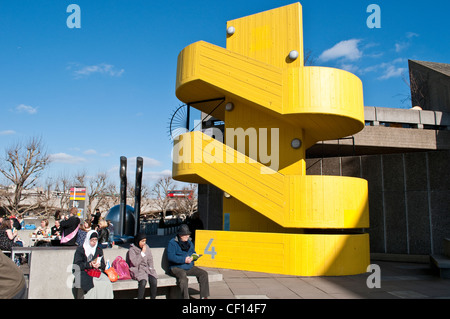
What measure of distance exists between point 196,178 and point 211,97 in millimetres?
3442

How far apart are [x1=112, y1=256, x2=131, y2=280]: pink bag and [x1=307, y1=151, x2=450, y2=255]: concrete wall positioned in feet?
39.8

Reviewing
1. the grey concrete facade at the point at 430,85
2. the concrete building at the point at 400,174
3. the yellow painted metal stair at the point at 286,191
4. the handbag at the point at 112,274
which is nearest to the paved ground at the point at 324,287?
the yellow painted metal stair at the point at 286,191

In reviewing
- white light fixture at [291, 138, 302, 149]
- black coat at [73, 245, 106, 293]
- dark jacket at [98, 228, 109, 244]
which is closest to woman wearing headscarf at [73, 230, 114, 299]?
black coat at [73, 245, 106, 293]

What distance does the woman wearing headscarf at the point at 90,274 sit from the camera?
6078mm

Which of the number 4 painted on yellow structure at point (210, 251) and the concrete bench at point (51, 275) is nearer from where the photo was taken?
the concrete bench at point (51, 275)

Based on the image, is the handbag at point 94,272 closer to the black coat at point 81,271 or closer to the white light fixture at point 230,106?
the black coat at point 81,271

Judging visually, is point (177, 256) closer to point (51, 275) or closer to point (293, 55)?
point (51, 275)

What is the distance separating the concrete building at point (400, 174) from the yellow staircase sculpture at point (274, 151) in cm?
327

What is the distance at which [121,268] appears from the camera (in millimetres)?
6949

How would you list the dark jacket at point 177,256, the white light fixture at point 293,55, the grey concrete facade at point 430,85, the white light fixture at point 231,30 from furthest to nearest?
the grey concrete facade at point 430,85 < the white light fixture at point 231,30 < the white light fixture at point 293,55 < the dark jacket at point 177,256

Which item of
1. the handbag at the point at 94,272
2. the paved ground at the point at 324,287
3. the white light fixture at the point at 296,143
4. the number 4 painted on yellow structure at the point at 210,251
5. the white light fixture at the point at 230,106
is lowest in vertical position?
the paved ground at the point at 324,287

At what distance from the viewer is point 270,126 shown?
13695mm

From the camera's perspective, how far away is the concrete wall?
15.1 m

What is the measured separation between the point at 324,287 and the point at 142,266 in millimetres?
4623
